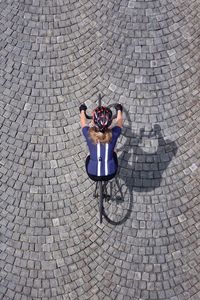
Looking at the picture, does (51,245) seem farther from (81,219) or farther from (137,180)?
(137,180)

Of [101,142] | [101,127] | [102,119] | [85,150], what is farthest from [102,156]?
[85,150]

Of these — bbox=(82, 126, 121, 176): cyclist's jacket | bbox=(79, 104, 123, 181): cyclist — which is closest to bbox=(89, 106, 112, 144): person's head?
bbox=(79, 104, 123, 181): cyclist

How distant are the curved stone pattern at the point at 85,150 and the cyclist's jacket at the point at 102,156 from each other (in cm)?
184

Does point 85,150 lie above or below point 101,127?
above

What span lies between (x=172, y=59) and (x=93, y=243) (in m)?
4.80

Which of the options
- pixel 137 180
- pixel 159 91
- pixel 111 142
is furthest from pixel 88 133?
pixel 159 91

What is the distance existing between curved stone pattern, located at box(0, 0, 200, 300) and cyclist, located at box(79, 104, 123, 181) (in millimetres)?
1827

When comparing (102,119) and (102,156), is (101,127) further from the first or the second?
(102,156)

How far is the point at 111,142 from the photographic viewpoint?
8.93m

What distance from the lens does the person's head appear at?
864 cm

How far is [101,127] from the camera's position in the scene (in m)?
8.65

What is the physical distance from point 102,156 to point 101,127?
616 millimetres

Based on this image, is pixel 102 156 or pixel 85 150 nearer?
pixel 102 156

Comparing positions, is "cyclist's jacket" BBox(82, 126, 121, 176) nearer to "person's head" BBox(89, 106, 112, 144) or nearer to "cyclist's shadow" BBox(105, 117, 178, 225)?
"person's head" BBox(89, 106, 112, 144)
